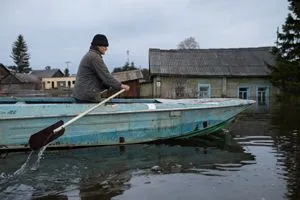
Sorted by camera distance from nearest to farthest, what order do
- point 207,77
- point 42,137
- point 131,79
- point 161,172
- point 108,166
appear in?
point 161,172
point 108,166
point 42,137
point 131,79
point 207,77

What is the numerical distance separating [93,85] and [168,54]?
2327cm

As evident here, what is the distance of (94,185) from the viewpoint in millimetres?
4219

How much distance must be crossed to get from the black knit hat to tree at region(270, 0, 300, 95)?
17.4m

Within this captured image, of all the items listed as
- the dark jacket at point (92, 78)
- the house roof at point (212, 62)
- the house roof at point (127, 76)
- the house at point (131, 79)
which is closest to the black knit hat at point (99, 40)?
the dark jacket at point (92, 78)

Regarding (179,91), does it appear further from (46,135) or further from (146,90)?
(46,135)

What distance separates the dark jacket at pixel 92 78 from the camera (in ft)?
20.1

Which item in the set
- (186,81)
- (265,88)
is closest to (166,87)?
(186,81)

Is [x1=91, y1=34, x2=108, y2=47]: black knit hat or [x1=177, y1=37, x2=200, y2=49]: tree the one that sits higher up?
[x1=177, y1=37, x2=200, y2=49]: tree

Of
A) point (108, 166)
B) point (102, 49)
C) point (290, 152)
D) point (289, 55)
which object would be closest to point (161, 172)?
point (108, 166)

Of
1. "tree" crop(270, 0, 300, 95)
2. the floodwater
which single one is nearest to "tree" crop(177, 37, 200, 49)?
"tree" crop(270, 0, 300, 95)

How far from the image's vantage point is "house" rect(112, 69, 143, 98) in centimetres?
2636

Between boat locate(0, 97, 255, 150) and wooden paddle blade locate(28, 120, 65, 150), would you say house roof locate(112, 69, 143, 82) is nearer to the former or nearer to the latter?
boat locate(0, 97, 255, 150)

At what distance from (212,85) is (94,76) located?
22.1 m

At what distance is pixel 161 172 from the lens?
4.80 meters
